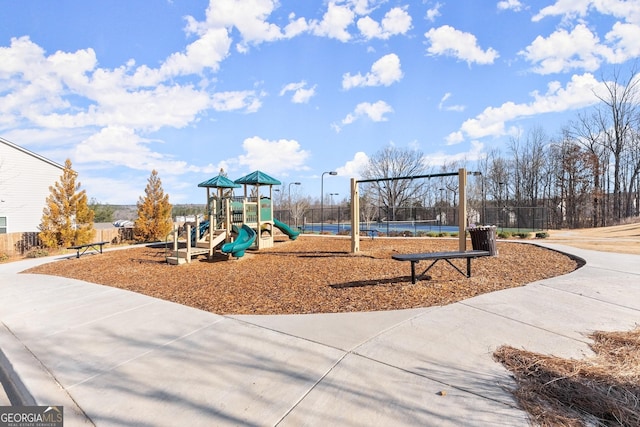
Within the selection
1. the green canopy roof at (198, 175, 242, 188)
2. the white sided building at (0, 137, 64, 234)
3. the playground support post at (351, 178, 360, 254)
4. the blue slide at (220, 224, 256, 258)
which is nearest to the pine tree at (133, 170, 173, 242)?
the white sided building at (0, 137, 64, 234)

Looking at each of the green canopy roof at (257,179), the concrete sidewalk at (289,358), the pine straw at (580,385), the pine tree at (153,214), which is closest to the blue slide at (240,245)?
the green canopy roof at (257,179)

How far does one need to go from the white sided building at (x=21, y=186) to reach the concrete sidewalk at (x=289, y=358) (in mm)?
19702

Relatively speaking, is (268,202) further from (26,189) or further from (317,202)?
(317,202)

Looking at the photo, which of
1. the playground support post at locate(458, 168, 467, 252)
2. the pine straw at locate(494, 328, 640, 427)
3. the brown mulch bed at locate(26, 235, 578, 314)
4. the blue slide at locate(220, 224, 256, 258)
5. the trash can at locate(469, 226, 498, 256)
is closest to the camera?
the pine straw at locate(494, 328, 640, 427)

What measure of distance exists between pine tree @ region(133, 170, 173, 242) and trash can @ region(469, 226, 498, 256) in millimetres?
17182

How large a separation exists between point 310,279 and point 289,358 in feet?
12.0

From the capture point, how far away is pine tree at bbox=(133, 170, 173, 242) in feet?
A: 62.9

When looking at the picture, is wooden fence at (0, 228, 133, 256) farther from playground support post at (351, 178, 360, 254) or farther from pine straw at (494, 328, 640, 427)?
pine straw at (494, 328, 640, 427)

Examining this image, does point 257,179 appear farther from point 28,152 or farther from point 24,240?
point 28,152

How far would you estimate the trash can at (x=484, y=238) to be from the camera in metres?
7.99

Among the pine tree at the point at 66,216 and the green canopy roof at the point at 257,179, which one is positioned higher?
the green canopy roof at the point at 257,179

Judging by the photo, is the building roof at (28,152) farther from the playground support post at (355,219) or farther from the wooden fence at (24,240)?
the playground support post at (355,219)

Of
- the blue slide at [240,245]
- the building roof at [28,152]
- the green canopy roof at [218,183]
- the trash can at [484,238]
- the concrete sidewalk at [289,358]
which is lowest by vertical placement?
the concrete sidewalk at [289,358]

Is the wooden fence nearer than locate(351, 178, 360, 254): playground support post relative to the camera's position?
No
